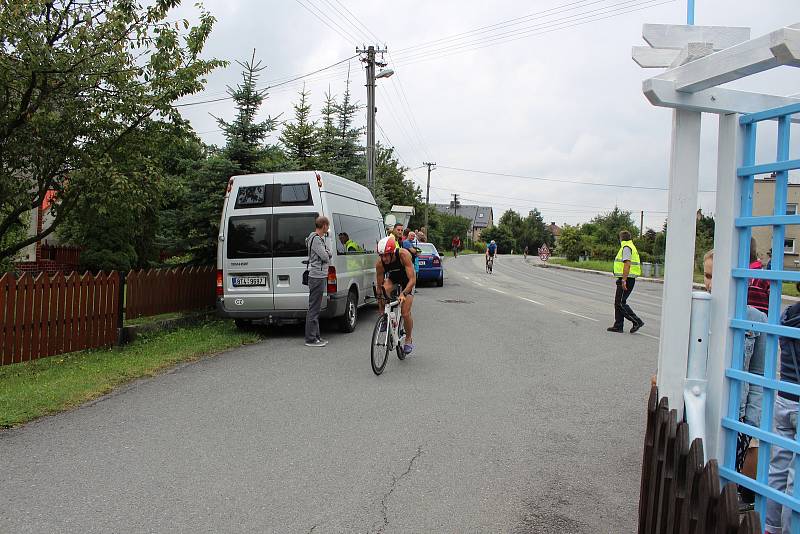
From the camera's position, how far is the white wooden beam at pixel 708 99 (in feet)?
8.11

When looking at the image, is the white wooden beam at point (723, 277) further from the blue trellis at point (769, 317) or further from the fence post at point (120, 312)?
the fence post at point (120, 312)

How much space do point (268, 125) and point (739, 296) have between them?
39.5 feet

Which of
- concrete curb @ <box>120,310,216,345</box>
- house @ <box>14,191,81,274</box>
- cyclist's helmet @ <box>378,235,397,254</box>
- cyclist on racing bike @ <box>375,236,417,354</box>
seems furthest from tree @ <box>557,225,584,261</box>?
cyclist's helmet @ <box>378,235,397,254</box>

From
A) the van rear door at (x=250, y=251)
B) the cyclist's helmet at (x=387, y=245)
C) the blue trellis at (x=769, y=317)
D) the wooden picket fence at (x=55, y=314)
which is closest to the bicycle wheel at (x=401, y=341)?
the cyclist's helmet at (x=387, y=245)

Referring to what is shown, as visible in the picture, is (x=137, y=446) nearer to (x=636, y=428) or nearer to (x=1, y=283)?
(x=1, y=283)

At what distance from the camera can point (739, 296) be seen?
7.93 ft

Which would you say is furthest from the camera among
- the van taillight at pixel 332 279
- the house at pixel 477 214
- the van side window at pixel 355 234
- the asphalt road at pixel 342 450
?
the house at pixel 477 214

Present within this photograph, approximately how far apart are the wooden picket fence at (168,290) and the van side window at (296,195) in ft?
8.81

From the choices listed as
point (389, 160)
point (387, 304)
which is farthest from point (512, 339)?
point (389, 160)

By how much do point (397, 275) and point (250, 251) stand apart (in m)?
3.18

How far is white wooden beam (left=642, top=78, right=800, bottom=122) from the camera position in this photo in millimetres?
2473

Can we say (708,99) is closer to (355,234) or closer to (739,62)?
(739,62)

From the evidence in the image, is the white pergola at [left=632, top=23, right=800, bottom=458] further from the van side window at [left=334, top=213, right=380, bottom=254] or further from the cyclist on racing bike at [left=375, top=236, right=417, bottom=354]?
the van side window at [left=334, top=213, right=380, bottom=254]

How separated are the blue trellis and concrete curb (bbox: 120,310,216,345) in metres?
9.19
